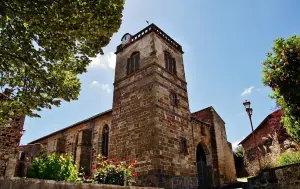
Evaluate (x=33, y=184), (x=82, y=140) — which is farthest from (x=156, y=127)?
(x=33, y=184)

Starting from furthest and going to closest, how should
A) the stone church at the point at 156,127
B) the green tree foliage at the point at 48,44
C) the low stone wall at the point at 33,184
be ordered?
1. the stone church at the point at 156,127
2. the green tree foliage at the point at 48,44
3. the low stone wall at the point at 33,184

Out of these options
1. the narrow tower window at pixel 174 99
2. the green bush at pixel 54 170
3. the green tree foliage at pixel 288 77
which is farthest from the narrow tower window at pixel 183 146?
the green bush at pixel 54 170

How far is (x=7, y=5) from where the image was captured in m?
5.12

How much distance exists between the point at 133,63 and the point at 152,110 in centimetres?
444

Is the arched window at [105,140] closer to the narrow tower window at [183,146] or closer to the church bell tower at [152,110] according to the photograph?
the church bell tower at [152,110]

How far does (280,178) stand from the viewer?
331 inches

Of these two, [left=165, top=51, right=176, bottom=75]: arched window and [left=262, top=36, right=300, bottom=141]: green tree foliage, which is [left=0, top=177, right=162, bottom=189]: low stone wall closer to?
[left=262, top=36, right=300, bottom=141]: green tree foliage

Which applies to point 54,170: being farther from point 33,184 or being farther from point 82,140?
point 82,140

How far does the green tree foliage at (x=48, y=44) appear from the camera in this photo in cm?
518

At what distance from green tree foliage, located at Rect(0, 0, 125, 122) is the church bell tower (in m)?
5.12

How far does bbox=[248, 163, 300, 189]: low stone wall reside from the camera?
8023mm

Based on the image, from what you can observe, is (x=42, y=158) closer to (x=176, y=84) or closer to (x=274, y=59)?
(x=176, y=84)

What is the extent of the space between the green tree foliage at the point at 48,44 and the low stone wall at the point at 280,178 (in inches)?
321

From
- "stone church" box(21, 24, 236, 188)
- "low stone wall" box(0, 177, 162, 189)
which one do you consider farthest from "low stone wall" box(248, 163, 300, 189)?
"low stone wall" box(0, 177, 162, 189)
